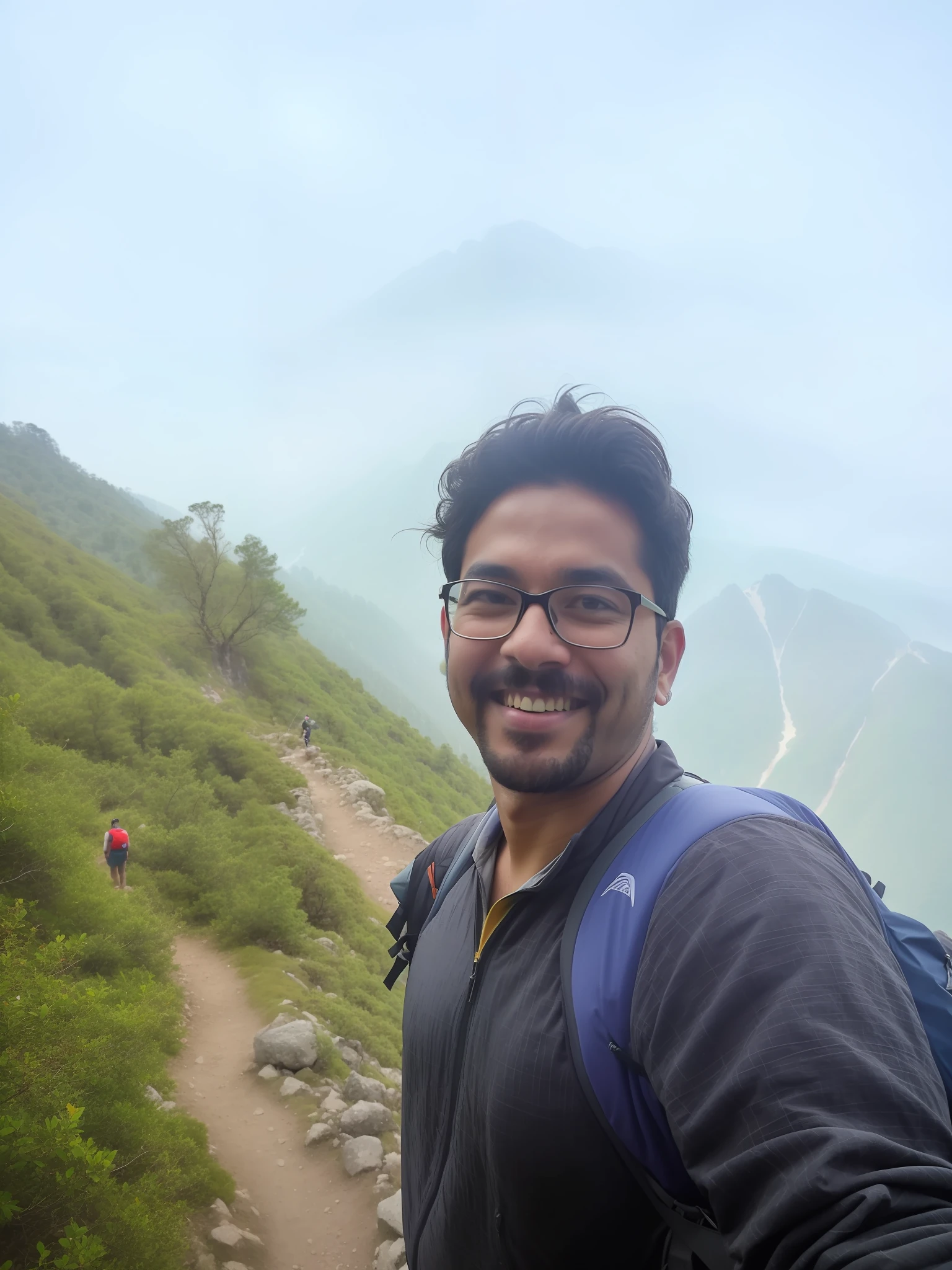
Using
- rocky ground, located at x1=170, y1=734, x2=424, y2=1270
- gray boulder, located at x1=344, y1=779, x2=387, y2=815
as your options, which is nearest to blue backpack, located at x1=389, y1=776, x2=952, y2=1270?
rocky ground, located at x1=170, y1=734, x2=424, y2=1270

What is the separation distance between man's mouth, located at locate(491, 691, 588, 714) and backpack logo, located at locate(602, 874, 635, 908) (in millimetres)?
446

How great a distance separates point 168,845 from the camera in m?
8.67

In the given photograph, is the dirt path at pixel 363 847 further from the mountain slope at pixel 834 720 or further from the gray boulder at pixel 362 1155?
the mountain slope at pixel 834 720

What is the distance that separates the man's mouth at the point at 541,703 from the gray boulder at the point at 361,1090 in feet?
20.1

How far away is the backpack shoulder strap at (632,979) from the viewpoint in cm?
102

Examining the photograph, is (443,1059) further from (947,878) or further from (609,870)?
(947,878)

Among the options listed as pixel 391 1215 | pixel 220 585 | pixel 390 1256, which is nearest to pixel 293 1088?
pixel 391 1215

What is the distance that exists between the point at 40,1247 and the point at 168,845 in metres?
6.91

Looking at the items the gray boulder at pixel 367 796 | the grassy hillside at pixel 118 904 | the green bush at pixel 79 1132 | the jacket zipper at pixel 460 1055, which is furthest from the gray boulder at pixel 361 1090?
the gray boulder at pixel 367 796

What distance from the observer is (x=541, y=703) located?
62.3 inches

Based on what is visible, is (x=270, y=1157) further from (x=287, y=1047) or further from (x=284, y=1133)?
(x=287, y=1047)

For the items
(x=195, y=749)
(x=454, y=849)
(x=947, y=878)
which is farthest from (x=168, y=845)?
(x=947, y=878)

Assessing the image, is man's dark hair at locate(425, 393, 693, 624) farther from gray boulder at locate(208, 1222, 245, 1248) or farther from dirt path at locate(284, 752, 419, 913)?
dirt path at locate(284, 752, 419, 913)

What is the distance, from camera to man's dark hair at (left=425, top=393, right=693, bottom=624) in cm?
175
